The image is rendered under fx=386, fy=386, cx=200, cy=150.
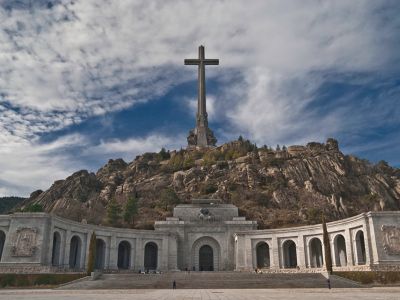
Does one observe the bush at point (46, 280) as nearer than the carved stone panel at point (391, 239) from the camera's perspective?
Yes

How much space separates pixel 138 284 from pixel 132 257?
677 inches

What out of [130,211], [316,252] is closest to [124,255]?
[130,211]

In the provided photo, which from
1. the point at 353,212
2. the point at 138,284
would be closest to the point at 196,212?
the point at 138,284

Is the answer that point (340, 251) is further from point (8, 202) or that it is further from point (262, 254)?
point (8, 202)

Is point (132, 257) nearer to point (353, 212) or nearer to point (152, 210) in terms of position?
point (152, 210)

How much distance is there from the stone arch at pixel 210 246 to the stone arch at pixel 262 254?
5.80 meters

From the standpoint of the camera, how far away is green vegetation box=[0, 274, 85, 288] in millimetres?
34469

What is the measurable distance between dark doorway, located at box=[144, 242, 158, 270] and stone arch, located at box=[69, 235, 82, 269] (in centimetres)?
→ 1162

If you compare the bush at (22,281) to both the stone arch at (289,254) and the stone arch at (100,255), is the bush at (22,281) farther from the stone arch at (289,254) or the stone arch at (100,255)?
the stone arch at (289,254)

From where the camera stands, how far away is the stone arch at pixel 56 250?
1715 inches

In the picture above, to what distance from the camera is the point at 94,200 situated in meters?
82.6

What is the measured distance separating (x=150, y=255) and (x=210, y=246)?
362 inches

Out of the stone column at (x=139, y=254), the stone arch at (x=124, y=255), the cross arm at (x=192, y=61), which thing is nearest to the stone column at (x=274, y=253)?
the stone column at (x=139, y=254)

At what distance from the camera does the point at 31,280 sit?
35.1 m
